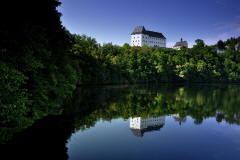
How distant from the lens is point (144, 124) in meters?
12.5

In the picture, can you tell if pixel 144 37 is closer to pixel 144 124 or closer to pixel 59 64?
pixel 59 64

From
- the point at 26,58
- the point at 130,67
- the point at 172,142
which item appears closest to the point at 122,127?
the point at 172,142

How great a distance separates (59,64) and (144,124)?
1246 centimetres

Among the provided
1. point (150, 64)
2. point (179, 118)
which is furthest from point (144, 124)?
point (150, 64)

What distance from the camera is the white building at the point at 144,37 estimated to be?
5759 inches

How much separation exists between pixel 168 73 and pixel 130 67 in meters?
18.4

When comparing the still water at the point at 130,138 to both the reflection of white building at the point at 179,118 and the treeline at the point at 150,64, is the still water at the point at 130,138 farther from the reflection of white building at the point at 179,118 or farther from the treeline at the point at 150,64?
Answer: the treeline at the point at 150,64

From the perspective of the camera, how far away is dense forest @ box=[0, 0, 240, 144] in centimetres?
786

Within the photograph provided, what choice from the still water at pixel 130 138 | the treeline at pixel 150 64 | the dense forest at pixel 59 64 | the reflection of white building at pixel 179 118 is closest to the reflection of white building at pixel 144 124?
the still water at pixel 130 138

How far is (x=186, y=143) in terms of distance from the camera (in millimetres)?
9492

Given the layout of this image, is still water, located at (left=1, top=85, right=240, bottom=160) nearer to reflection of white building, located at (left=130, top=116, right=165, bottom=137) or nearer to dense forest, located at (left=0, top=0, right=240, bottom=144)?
reflection of white building, located at (left=130, top=116, right=165, bottom=137)

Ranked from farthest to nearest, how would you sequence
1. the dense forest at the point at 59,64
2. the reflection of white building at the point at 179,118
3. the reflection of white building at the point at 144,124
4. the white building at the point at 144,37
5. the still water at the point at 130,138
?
the white building at the point at 144,37 → the reflection of white building at the point at 179,118 → the reflection of white building at the point at 144,124 → the still water at the point at 130,138 → the dense forest at the point at 59,64

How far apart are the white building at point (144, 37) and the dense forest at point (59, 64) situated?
51.7m

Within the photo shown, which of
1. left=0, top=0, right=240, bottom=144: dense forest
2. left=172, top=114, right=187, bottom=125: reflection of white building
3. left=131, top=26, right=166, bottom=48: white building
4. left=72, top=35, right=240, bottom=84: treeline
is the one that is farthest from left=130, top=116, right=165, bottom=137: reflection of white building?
left=131, top=26, right=166, bottom=48: white building
